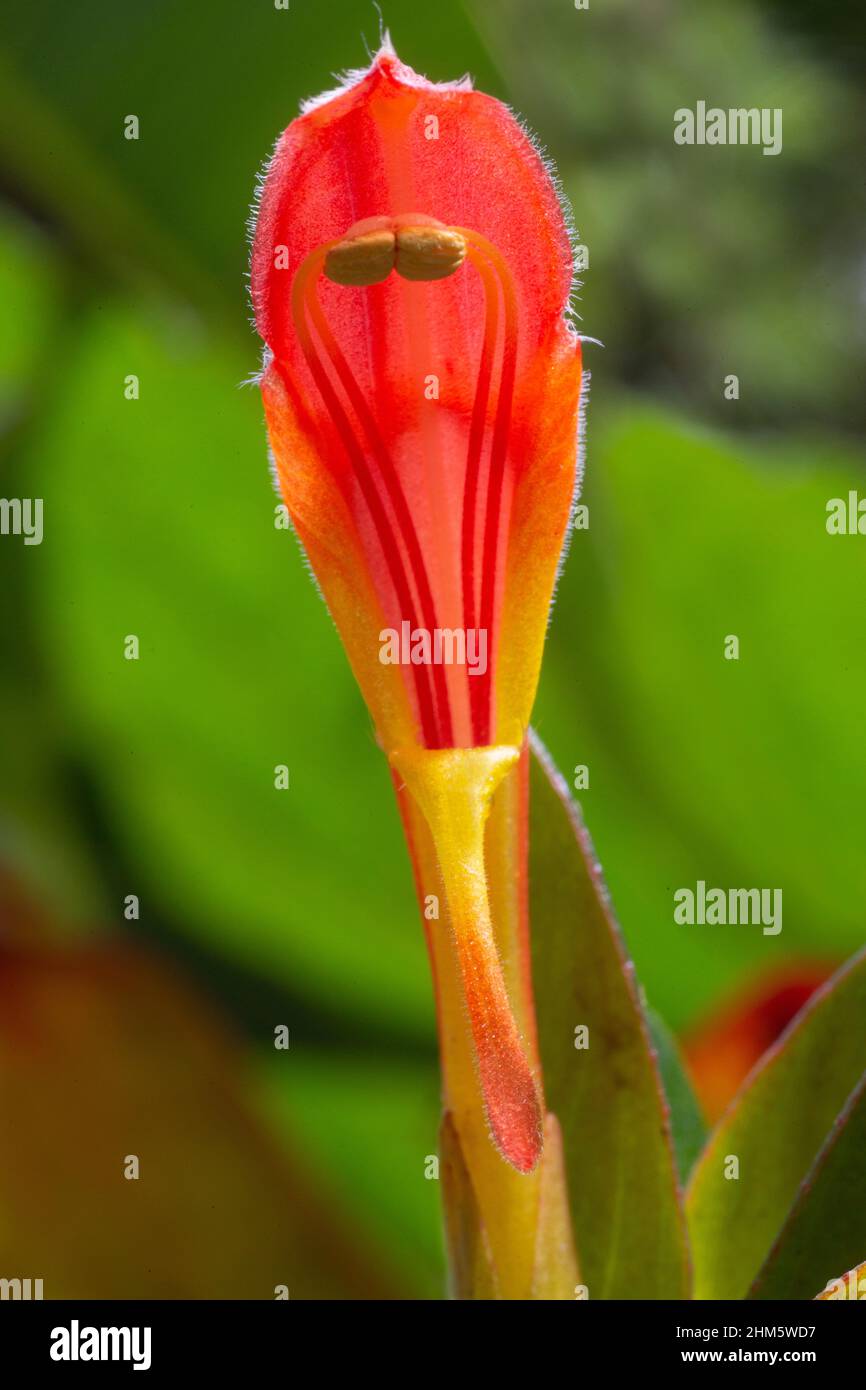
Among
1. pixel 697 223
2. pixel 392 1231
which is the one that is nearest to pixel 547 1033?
pixel 392 1231

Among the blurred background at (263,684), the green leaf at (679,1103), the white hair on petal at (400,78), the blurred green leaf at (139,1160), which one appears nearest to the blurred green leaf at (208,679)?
the blurred background at (263,684)

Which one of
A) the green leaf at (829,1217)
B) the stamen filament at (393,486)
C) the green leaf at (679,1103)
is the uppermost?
the stamen filament at (393,486)

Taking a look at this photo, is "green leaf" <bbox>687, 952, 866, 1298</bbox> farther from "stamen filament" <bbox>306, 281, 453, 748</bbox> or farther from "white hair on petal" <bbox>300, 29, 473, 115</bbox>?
"white hair on petal" <bbox>300, 29, 473, 115</bbox>

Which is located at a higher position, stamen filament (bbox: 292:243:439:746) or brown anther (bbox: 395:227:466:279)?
brown anther (bbox: 395:227:466:279)

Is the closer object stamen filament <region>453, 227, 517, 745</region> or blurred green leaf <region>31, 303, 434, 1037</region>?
stamen filament <region>453, 227, 517, 745</region>

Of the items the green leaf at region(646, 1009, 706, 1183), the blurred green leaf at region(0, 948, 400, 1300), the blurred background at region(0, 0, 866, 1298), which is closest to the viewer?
the green leaf at region(646, 1009, 706, 1183)

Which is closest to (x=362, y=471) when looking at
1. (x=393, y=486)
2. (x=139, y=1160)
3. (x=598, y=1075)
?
(x=393, y=486)

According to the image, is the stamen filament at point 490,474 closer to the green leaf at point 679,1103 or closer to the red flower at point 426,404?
the red flower at point 426,404

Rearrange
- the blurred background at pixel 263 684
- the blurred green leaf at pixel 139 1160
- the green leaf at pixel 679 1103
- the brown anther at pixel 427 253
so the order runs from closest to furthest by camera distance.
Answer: the brown anther at pixel 427 253
the green leaf at pixel 679 1103
the blurred green leaf at pixel 139 1160
the blurred background at pixel 263 684

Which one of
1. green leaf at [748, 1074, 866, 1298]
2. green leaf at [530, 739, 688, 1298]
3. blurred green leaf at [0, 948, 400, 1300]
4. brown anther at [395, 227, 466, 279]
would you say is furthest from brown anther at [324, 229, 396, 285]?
blurred green leaf at [0, 948, 400, 1300]
